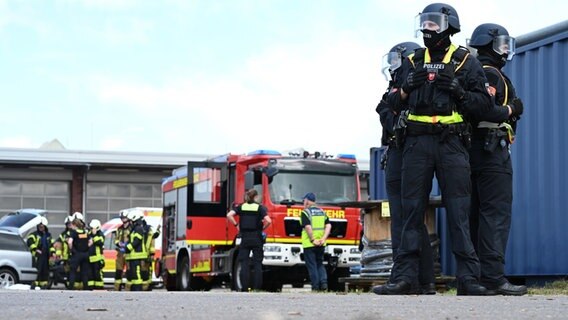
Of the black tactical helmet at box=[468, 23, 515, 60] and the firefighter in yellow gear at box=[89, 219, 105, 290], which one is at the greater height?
the black tactical helmet at box=[468, 23, 515, 60]

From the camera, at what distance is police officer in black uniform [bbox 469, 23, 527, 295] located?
377 inches

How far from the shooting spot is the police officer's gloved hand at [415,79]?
9188 millimetres

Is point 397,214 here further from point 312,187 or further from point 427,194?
point 312,187

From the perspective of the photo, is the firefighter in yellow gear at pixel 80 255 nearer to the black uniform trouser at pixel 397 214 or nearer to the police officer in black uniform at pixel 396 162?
the police officer in black uniform at pixel 396 162

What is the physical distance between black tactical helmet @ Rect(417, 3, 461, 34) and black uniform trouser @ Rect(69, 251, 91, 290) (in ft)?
49.2

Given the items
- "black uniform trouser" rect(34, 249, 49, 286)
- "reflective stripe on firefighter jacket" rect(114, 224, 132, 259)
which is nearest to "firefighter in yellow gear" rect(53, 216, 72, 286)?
"black uniform trouser" rect(34, 249, 49, 286)

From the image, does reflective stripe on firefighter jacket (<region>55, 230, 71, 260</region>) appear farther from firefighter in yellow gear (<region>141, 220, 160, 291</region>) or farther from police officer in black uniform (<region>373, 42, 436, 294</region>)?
police officer in black uniform (<region>373, 42, 436, 294</region>)

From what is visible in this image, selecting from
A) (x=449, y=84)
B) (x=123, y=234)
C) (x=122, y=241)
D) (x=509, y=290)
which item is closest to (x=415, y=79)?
(x=449, y=84)

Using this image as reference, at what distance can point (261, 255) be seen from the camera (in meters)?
18.1

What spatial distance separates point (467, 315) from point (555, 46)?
8384 millimetres

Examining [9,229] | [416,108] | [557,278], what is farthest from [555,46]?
[9,229]

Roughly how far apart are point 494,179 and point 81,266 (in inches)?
586

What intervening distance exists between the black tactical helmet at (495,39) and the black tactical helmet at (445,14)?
637mm

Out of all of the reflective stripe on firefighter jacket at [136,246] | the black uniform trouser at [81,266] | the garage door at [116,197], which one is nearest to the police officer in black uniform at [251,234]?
the reflective stripe on firefighter jacket at [136,246]
